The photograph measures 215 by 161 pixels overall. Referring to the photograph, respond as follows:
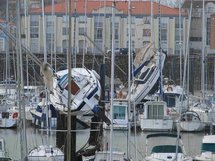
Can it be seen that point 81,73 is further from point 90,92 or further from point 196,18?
point 196,18

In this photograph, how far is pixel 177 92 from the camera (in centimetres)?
3881

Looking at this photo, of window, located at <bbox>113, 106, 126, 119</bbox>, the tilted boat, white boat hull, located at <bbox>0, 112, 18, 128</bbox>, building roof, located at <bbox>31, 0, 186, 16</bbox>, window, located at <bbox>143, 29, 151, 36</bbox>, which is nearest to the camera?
the tilted boat

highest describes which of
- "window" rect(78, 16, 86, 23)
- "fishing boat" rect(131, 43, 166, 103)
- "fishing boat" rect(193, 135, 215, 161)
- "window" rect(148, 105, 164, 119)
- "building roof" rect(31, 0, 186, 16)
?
"building roof" rect(31, 0, 186, 16)

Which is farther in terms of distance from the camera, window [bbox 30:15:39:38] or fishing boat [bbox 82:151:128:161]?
window [bbox 30:15:39:38]

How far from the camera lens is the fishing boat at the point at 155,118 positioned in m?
34.0

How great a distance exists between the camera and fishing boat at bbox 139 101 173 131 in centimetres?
3403

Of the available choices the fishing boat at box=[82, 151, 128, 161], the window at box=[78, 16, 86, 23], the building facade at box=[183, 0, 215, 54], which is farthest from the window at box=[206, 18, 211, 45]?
the fishing boat at box=[82, 151, 128, 161]

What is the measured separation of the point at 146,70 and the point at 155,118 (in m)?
4.25

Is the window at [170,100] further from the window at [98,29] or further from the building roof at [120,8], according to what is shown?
the building roof at [120,8]

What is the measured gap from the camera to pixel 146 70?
38219mm

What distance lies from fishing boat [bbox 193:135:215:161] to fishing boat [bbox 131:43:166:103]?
1468 cm

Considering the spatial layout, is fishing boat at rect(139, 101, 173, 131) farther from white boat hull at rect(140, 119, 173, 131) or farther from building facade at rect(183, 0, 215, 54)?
building facade at rect(183, 0, 215, 54)

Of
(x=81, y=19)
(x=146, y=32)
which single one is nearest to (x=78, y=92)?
(x=146, y=32)

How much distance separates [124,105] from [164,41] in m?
36.2
